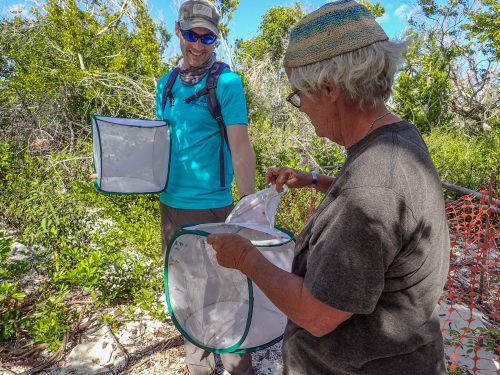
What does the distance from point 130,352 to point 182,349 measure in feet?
1.20

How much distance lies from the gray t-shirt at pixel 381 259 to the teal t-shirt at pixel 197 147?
1.02 meters

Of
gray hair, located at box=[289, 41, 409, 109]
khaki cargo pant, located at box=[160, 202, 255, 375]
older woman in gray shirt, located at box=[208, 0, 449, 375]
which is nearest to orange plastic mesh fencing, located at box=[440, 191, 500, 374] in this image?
khaki cargo pant, located at box=[160, 202, 255, 375]

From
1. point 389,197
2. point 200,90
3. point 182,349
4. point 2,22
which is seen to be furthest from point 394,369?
point 2,22

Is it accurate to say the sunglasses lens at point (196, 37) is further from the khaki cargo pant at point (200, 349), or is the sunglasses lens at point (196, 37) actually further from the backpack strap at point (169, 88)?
the khaki cargo pant at point (200, 349)

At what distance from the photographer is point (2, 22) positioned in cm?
731

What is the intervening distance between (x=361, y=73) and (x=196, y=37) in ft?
4.19

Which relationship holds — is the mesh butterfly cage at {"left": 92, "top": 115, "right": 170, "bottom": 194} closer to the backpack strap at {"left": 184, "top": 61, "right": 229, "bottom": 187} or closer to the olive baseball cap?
the backpack strap at {"left": 184, "top": 61, "right": 229, "bottom": 187}

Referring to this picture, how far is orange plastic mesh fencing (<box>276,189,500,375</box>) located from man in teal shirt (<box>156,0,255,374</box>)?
768 millimetres

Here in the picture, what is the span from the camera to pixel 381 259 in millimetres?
741

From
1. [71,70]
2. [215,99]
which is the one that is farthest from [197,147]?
[71,70]

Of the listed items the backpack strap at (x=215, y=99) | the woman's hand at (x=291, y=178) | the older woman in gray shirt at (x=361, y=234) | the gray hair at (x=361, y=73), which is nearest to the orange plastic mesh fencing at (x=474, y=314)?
the woman's hand at (x=291, y=178)

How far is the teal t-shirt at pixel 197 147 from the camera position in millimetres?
1782

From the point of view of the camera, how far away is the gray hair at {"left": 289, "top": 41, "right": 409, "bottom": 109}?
2.75ft

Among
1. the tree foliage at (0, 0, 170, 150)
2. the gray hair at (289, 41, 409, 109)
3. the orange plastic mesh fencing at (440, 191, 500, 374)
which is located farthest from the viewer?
the tree foliage at (0, 0, 170, 150)
